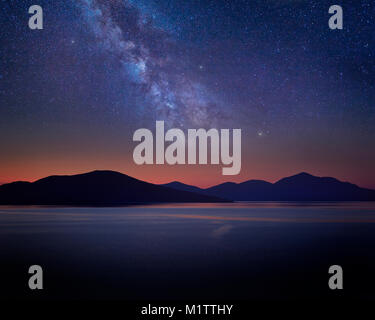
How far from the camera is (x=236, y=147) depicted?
666 inches

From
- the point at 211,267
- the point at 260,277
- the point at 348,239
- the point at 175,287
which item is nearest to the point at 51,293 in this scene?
the point at 175,287

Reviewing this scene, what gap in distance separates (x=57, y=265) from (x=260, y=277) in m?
7.17

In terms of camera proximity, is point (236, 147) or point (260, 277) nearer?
point (260, 277)

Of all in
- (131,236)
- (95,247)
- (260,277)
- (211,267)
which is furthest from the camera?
(131,236)

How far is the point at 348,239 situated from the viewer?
62.3 ft

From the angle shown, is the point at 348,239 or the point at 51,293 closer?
the point at 51,293

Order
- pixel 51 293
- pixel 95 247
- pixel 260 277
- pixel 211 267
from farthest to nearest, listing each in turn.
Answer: pixel 95 247 → pixel 211 267 → pixel 260 277 → pixel 51 293
